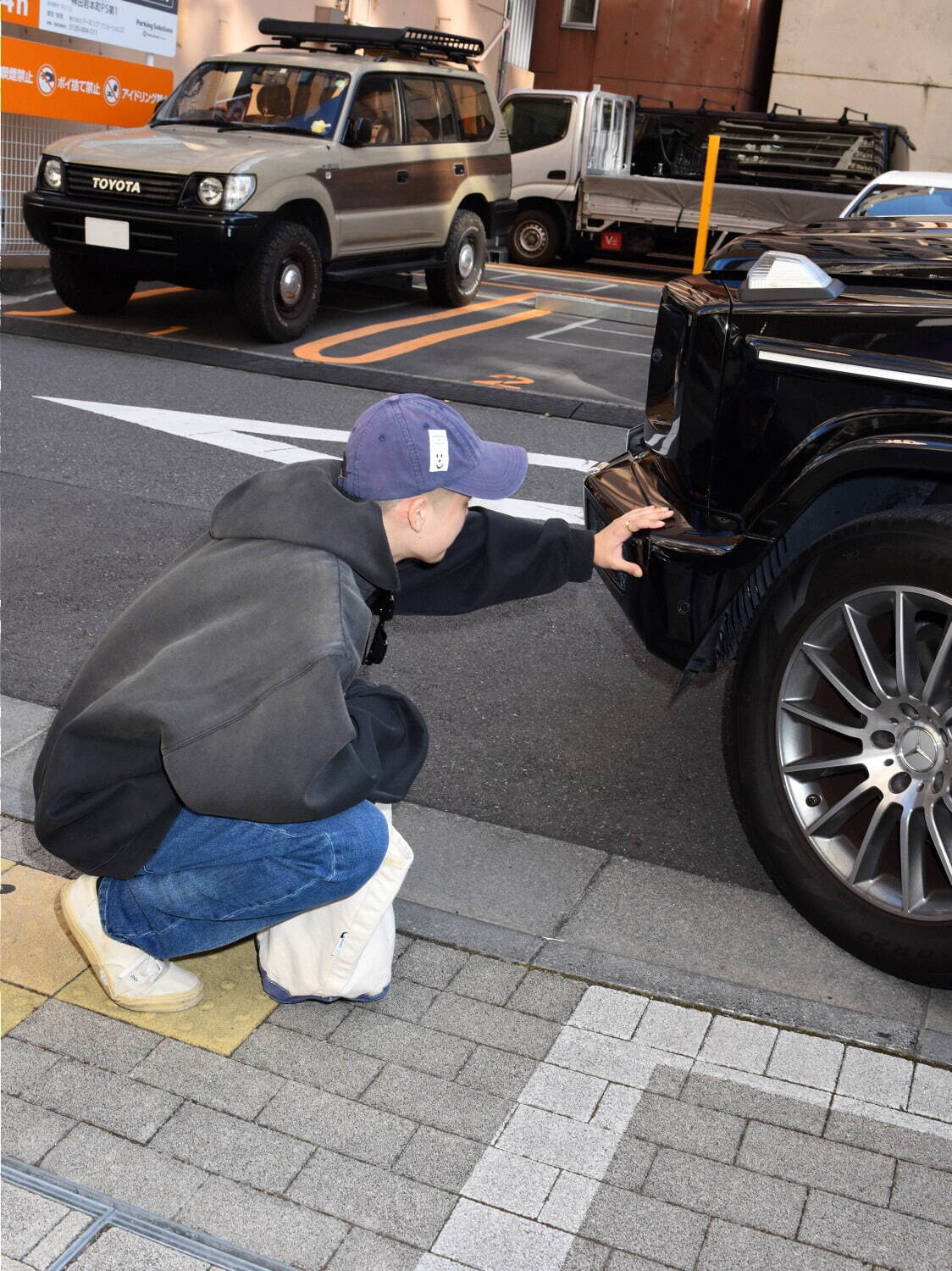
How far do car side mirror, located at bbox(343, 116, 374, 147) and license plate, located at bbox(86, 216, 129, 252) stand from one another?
75.4 inches

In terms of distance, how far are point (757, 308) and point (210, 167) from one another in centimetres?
694

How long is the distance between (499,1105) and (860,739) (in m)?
1.07

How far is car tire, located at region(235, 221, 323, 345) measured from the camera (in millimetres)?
9609

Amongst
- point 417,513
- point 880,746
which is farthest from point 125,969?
point 880,746

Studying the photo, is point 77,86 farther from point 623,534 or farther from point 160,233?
point 623,534

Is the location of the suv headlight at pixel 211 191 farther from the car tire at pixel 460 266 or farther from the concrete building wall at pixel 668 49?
the concrete building wall at pixel 668 49

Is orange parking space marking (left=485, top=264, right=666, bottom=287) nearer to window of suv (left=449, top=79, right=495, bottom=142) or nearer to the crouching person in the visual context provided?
window of suv (left=449, top=79, right=495, bottom=142)

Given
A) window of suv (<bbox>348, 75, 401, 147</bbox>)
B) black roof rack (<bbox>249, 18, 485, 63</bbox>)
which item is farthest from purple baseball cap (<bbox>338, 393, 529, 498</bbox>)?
black roof rack (<bbox>249, 18, 485, 63</bbox>)

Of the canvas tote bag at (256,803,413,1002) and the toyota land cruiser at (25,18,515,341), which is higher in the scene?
the toyota land cruiser at (25,18,515,341)

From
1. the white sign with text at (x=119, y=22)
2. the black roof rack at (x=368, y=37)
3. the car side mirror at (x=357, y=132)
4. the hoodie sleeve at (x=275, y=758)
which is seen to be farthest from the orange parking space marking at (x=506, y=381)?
the hoodie sleeve at (x=275, y=758)

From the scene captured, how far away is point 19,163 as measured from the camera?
11.5m

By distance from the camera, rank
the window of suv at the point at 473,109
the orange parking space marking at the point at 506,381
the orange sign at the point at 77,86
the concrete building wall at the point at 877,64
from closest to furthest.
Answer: the orange parking space marking at the point at 506,381
the orange sign at the point at 77,86
the window of suv at the point at 473,109
the concrete building wall at the point at 877,64

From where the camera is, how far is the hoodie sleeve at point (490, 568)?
2.99 metres

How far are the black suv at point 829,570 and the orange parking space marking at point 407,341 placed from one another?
254 inches
